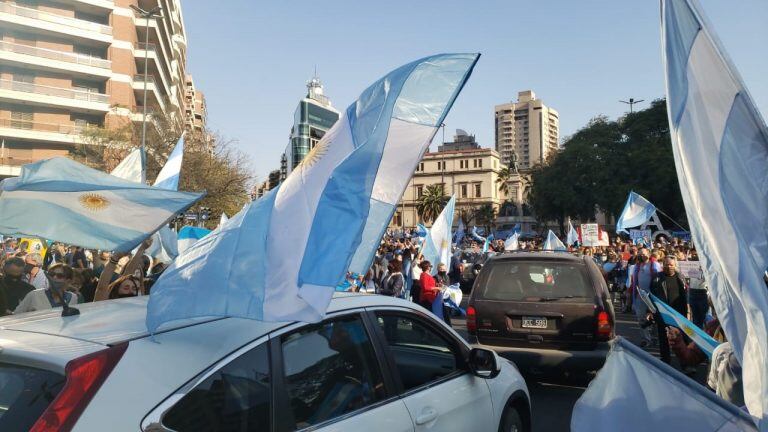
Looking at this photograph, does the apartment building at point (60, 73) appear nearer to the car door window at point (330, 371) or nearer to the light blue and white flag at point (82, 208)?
the light blue and white flag at point (82, 208)

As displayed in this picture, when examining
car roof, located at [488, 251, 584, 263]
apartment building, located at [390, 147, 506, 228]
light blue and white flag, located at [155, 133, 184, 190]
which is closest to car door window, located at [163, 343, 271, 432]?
car roof, located at [488, 251, 584, 263]

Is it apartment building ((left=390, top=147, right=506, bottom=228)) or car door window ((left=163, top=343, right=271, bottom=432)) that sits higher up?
apartment building ((left=390, top=147, right=506, bottom=228))

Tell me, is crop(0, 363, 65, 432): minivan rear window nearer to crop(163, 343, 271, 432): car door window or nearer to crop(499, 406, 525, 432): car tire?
crop(163, 343, 271, 432): car door window

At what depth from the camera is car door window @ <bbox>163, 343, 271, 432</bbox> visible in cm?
202

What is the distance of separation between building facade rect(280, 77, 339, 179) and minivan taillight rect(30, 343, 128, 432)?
134m

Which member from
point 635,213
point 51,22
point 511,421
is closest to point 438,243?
point 511,421

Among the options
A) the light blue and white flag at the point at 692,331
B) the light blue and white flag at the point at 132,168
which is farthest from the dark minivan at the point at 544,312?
the light blue and white flag at the point at 132,168

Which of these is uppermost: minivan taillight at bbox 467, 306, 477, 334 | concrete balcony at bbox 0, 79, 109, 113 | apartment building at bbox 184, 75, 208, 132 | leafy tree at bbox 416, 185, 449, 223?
apartment building at bbox 184, 75, 208, 132

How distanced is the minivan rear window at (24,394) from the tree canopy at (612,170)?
4301 centimetres

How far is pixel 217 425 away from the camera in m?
2.10

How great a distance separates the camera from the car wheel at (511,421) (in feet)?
13.0

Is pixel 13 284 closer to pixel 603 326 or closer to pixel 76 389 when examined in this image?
pixel 76 389

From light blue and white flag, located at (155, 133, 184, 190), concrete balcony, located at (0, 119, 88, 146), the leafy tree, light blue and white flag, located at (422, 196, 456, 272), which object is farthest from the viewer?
the leafy tree

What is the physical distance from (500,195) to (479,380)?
11769 centimetres
